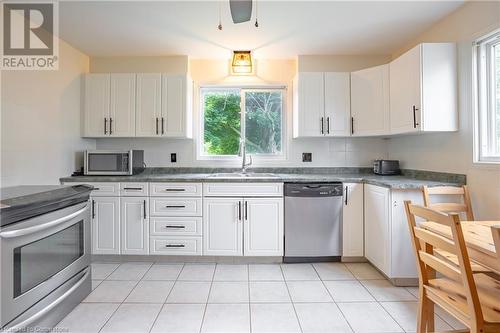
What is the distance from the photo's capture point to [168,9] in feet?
7.51

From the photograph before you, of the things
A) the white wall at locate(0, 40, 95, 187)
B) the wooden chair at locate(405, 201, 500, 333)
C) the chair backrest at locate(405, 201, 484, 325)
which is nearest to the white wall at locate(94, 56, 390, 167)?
the white wall at locate(0, 40, 95, 187)

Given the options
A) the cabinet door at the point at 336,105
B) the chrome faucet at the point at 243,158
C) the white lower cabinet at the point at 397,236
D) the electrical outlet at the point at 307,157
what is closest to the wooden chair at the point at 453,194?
the white lower cabinet at the point at 397,236

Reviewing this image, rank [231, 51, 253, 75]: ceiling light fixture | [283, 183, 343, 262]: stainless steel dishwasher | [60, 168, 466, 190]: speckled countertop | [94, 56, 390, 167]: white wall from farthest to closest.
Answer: [94, 56, 390, 167]: white wall, [231, 51, 253, 75]: ceiling light fixture, [283, 183, 343, 262]: stainless steel dishwasher, [60, 168, 466, 190]: speckled countertop

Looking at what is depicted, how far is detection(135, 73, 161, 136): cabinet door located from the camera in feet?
10.2

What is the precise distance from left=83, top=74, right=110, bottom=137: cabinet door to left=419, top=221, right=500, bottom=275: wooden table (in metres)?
3.27

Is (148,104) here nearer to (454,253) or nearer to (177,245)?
(177,245)

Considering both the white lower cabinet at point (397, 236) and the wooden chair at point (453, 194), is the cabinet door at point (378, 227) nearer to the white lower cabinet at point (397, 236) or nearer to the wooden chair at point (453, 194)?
the white lower cabinet at point (397, 236)

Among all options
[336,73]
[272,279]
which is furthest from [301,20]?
[272,279]

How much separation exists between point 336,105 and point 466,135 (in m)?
1.28

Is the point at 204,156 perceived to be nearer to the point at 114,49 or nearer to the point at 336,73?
the point at 114,49

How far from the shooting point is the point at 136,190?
9.10 ft

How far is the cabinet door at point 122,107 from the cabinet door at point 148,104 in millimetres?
73

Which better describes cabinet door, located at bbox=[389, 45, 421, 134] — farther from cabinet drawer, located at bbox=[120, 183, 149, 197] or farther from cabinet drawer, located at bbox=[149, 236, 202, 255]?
cabinet drawer, located at bbox=[120, 183, 149, 197]

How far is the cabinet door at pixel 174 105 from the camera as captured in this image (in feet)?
10.2
